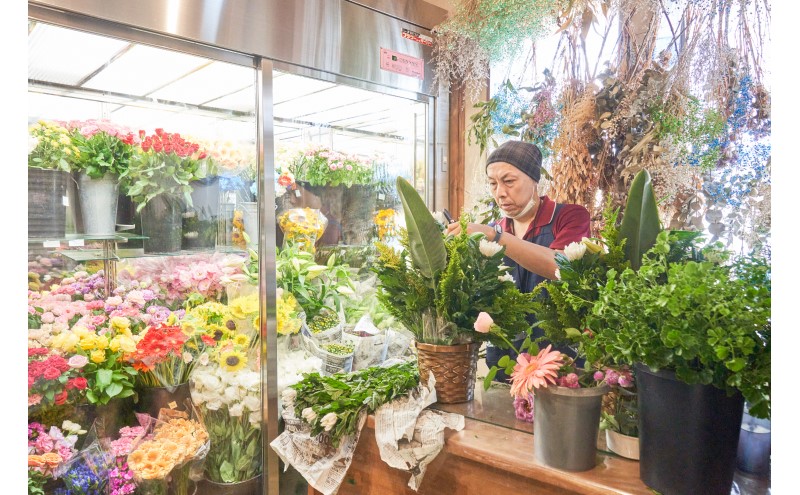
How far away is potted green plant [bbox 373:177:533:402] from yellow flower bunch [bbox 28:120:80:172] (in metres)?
0.98

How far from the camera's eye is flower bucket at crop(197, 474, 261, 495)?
1.81 meters

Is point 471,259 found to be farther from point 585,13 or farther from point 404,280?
point 585,13

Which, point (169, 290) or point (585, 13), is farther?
point (585, 13)

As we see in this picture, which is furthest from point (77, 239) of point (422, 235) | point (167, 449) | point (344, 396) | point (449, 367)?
point (449, 367)

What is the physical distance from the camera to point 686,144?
1.69 m

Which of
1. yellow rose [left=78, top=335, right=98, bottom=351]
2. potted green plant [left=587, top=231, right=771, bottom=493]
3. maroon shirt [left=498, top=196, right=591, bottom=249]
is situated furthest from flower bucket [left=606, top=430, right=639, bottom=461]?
yellow rose [left=78, top=335, right=98, bottom=351]

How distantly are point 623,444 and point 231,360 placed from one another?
126 centimetres

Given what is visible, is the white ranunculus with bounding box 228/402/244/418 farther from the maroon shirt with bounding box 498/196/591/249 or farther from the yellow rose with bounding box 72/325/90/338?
the maroon shirt with bounding box 498/196/591/249

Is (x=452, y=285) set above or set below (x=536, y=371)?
above

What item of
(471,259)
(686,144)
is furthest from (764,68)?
(471,259)

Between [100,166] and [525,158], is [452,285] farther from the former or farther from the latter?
[100,166]

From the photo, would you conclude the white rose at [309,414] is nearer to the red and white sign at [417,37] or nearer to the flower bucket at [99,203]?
the flower bucket at [99,203]

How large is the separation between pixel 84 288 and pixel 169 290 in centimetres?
25

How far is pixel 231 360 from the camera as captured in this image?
183 centimetres
